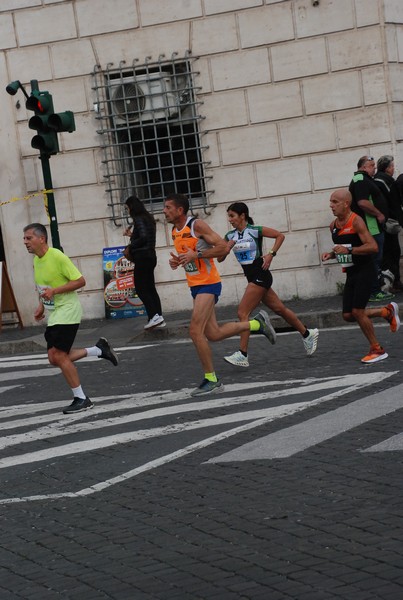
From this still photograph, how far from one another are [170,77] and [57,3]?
1.95 metres

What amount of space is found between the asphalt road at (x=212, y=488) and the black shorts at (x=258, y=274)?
0.90m

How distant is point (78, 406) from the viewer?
11195 mm

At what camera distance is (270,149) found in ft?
60.2

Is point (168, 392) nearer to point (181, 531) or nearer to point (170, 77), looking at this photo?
point (181, 531)

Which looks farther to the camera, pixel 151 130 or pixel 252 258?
pixel 151 130

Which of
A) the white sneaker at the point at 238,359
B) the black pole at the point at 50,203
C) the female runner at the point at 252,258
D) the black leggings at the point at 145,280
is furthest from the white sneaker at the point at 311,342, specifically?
the black pole at the point at 50,203

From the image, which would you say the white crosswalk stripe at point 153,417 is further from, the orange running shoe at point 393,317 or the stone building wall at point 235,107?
the stone building wall at point 235,107

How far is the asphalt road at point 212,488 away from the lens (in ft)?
19.4

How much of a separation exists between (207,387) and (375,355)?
1.75 metres

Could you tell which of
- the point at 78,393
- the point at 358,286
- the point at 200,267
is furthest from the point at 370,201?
the point at 78,393

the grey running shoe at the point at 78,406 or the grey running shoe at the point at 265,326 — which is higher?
the grey running shoe at the point at 265,326

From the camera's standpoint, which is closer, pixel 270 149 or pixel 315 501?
pixel 315 501

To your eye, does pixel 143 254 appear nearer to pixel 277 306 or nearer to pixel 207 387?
pixel 277 306

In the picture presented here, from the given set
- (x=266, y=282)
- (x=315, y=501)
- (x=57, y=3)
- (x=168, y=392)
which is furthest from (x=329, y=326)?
(x=315, y=501)
